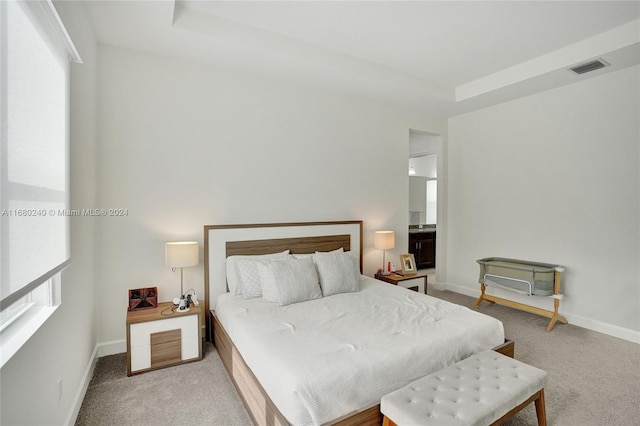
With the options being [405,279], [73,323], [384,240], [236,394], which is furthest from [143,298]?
[405,279]

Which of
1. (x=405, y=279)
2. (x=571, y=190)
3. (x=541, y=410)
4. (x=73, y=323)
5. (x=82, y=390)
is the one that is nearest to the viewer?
(x=541, y=410)

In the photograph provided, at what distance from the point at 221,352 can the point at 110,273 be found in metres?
1.20

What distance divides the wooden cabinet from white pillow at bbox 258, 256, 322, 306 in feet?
12.8

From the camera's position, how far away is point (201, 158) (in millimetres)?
3146

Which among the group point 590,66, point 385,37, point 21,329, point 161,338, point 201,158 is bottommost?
point 161,338

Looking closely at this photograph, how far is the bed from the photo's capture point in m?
1.60

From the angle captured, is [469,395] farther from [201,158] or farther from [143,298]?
[201,158]

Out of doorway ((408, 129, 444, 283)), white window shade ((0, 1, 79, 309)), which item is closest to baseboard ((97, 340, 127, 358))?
white window shade ((0, 1, 79, 309))

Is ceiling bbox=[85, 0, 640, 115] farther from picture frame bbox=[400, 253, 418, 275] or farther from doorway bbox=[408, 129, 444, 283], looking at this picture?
doorway bbox=[408, 129, 444, 283]

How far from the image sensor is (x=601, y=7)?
2529 millimetres

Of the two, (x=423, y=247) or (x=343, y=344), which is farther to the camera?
(x=423, y=247)

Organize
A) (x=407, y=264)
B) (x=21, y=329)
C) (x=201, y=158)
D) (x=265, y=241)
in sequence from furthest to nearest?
(x=407, y=264)
(x=265, y=241)
(x=201, y=158)
(x=21, y=329)

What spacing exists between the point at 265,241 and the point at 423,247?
13.7 feet

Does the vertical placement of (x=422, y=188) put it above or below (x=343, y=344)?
above
